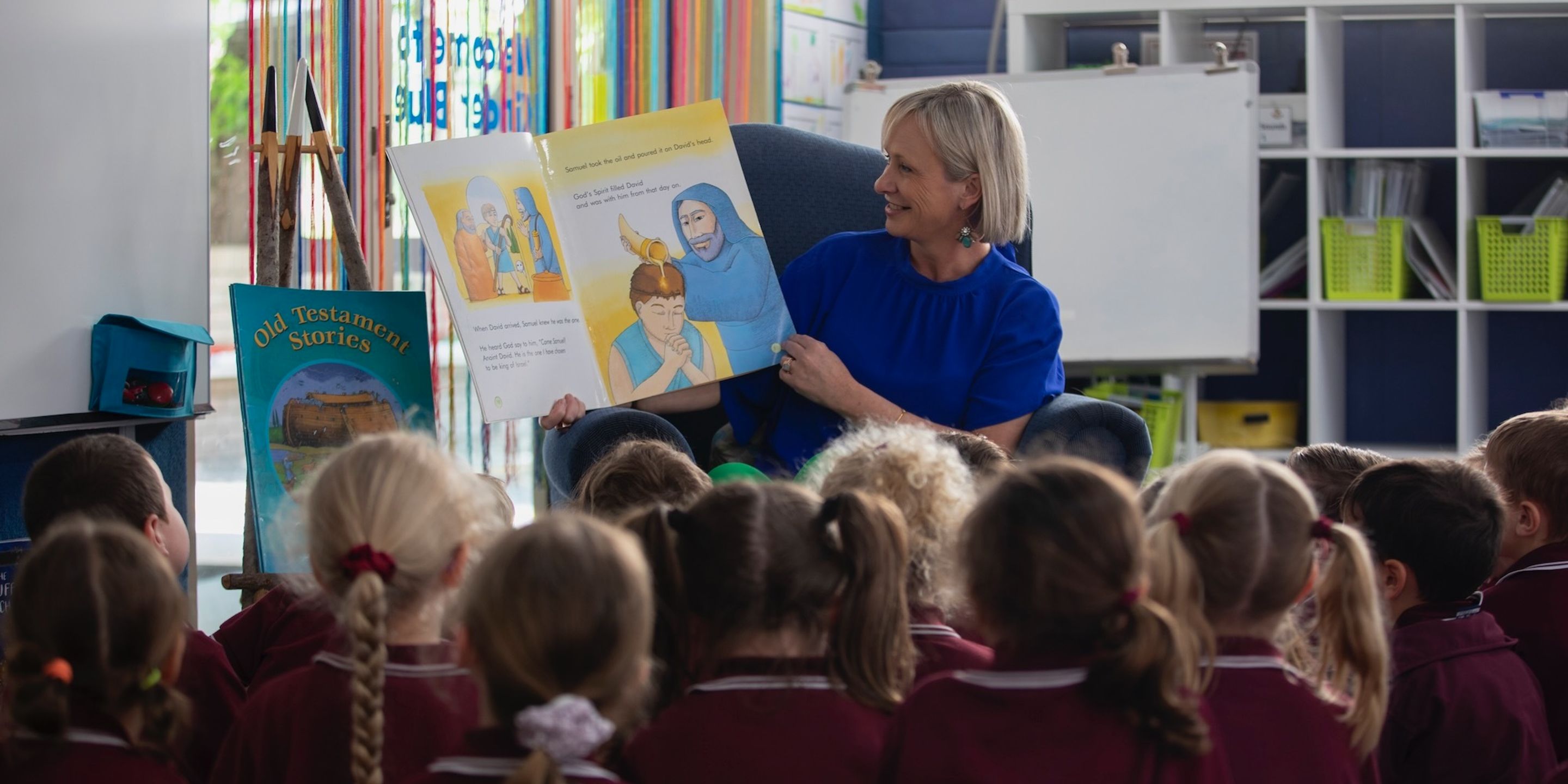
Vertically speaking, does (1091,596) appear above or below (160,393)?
below

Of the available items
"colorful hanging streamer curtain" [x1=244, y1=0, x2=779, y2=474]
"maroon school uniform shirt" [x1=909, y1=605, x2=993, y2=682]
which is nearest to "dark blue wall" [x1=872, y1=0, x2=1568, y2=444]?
"colorful hanging streamer curtain" [x1=244, y1=0, x2=779, y2=474]

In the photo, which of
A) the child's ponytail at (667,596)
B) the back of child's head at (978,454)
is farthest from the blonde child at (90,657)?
the back of child's head at (978,454)

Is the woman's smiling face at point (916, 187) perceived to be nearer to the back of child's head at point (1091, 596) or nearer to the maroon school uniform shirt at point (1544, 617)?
the maroon school uniform shirt at point (1544, 617)

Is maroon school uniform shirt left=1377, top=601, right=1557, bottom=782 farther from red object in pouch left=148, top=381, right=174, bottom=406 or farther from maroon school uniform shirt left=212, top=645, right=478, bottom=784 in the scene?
red object in pouch left=148, top=381, right=174, bottom=406

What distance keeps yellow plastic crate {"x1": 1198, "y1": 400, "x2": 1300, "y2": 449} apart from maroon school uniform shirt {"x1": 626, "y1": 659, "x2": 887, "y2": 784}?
10.3 feet

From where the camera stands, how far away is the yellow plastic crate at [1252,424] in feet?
13.5

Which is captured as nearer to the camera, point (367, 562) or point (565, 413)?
point (367, 562)

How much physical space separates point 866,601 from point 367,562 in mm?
411

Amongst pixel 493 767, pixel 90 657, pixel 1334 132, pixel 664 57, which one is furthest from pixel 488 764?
pixel 1334 132

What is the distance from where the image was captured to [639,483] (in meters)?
1.68

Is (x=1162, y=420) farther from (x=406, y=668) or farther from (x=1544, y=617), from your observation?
(x=406, y=668)

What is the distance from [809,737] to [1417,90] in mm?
3690

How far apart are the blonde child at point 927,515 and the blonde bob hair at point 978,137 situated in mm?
879

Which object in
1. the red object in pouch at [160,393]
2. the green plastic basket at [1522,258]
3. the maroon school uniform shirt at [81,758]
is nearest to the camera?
the maroon school uniform shirt at [81,758]
